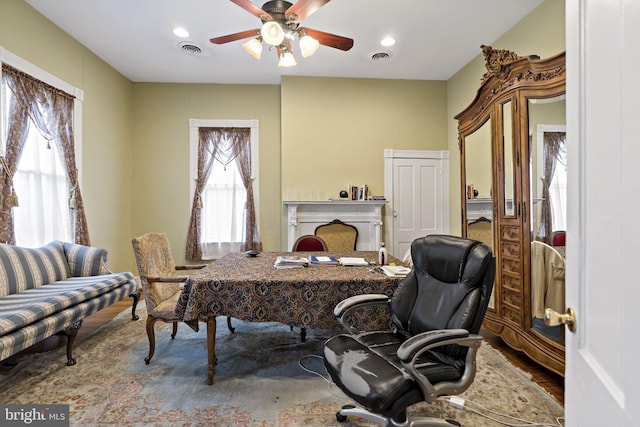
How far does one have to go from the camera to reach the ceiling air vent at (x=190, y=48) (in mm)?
3693

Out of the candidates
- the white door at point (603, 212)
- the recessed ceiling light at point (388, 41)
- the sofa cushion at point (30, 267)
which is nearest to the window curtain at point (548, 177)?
the white door at point (603, 212)

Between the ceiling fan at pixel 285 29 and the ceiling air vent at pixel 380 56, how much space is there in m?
1.44

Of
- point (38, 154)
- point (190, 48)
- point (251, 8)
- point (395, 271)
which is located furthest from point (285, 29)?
point (38, 154)

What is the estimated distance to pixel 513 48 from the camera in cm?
339

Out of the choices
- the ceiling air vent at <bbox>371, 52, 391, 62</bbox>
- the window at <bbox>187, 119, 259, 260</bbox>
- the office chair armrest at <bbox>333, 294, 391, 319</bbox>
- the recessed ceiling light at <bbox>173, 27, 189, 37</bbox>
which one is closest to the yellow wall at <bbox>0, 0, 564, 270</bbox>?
the window at <bbox>187, 119, 259, 260</bbox>

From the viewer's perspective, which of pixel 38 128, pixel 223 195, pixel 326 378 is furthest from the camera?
pixel 223 195

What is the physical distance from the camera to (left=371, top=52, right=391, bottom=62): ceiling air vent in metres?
3.98

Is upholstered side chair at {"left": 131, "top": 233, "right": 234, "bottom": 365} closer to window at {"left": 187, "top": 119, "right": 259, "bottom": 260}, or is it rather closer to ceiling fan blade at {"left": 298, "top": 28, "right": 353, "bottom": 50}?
ceiling fan blade at {"left": 298, "top": 28, "right": 353, "bottom": 50}

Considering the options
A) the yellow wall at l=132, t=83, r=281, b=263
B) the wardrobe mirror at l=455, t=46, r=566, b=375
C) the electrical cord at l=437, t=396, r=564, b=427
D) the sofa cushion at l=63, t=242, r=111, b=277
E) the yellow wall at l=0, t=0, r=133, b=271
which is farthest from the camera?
the yellow wall at l=132, t=83, r=281, b=263

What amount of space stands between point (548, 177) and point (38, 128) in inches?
186

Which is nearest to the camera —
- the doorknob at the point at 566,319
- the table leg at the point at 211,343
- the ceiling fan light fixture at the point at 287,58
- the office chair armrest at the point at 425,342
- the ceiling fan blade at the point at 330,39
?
the doorknob at the point at 566,319

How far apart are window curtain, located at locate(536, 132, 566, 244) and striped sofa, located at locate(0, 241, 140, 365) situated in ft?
11.8

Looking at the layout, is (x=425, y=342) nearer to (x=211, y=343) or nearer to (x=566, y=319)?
(x=566, y=319)

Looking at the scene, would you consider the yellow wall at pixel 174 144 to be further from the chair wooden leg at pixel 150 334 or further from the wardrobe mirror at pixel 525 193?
the wardrobe mirror at pixel 525 193
